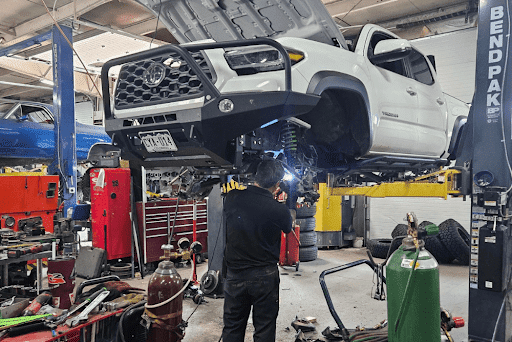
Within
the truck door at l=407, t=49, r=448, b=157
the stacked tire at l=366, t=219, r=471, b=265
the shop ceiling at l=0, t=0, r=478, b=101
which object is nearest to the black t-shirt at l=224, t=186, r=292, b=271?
the truck door at l=407, t=49, r=448, b=157

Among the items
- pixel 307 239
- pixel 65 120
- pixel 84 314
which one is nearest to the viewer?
pixel 84 314

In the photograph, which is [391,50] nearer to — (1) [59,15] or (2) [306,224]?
(2) [306,224]

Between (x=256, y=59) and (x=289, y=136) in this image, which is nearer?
(x=256, y=59)

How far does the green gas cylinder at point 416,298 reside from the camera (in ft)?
8.35

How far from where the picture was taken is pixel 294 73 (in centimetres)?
230

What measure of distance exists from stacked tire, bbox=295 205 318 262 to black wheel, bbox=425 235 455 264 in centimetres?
191

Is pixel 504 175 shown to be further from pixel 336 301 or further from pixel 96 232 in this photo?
pixel 96 232

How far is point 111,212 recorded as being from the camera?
576cm

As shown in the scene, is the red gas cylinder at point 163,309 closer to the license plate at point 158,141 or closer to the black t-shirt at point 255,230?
the black t-shirt at point 255,230

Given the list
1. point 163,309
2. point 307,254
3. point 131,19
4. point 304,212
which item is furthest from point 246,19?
point 131,19

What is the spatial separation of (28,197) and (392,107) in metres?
5.33

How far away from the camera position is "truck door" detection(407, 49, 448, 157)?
3.91 m

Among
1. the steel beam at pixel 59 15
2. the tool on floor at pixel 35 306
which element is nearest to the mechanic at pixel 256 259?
the tool on floor at pixel 35 306

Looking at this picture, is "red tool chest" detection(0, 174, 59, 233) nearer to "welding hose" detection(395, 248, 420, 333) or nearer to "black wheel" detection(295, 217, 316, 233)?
"black wheel" detection(295, 217, 316, 233)
